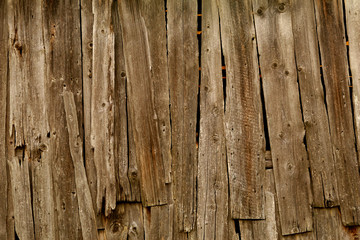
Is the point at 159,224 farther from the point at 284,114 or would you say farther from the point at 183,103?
the point at 284,114

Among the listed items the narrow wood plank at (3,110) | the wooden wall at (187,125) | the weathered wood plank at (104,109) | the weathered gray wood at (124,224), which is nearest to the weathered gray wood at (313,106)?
the wooden wall at (187,125)

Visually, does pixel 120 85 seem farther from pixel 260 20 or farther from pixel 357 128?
pixel 357 128

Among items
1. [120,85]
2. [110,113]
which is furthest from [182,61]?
[110,113]

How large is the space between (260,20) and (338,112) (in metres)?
0.97

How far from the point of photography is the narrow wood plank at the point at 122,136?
9.15ft

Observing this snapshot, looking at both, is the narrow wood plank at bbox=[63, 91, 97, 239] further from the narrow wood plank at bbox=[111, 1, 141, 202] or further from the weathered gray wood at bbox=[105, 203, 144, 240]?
the narrow wood plank at bbox=[111, 1, 141, 202]

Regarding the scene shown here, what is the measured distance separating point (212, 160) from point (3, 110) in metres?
1.77

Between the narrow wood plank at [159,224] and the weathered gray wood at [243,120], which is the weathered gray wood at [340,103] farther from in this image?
the narrow wood plank at [159,224]

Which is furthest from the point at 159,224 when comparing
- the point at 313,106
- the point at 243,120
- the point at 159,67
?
the point at 313,106

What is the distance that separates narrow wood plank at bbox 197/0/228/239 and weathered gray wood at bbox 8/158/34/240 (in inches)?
54.0

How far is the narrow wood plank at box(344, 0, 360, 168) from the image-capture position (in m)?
2.81

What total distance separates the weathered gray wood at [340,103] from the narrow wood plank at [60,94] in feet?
6.56

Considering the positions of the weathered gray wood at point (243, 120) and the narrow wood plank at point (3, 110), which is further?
the narrow wood plank at point (3, 110)

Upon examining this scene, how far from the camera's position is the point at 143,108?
2.81 m
